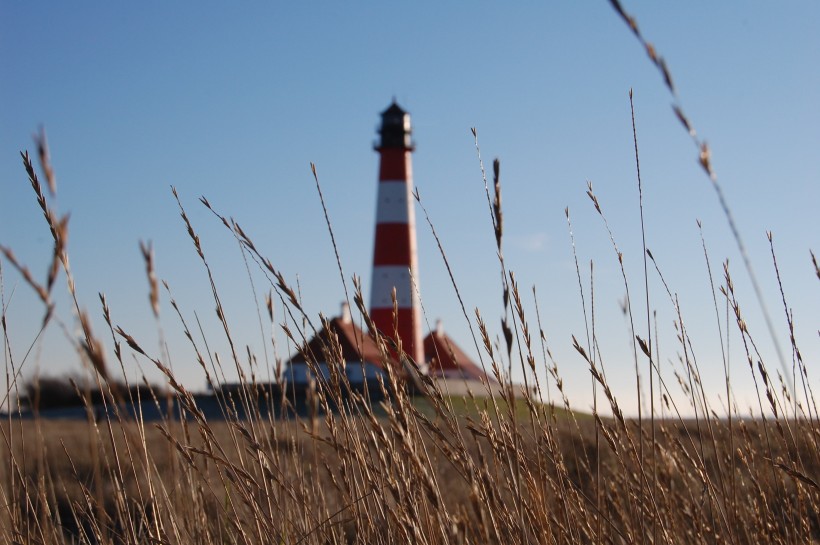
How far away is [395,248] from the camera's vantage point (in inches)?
746

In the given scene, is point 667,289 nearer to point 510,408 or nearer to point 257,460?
point 510,408

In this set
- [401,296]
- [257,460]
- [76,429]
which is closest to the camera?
[257,460]

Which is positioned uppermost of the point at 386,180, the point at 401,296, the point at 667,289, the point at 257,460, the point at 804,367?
the point at 386,180

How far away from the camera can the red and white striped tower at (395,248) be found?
60.8 ft

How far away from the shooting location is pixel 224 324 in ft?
5.76

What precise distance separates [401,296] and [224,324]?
16.9 m

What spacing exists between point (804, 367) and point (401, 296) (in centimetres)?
1673

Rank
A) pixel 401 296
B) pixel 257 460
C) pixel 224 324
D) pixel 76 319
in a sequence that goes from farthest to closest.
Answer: pixel 401 296
pixel 224 324
pixel 257 460
pixel 76 319

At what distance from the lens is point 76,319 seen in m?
1.28

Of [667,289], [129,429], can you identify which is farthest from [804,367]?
[129,429]

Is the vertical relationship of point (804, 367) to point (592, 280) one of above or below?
below

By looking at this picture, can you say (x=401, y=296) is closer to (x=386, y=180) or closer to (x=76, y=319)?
(x=386, y=180)

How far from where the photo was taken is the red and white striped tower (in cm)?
1853

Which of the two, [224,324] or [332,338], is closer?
[332,338]
